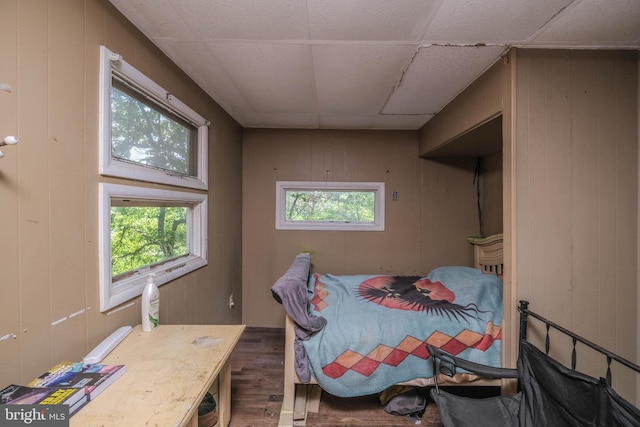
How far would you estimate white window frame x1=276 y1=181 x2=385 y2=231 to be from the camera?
9.80 feet

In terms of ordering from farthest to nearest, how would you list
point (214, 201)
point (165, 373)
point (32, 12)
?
1. point (214, 201)
2. point (165, 373)
3. point (32, 12)

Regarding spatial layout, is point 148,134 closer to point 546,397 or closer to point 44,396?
point 44,396

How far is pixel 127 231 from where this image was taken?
137 centimetres

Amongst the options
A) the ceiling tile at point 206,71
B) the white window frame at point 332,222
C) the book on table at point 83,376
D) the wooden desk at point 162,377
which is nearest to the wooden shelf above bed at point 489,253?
the white window frame at point 332,222

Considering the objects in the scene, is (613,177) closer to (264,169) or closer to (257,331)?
(264,169)

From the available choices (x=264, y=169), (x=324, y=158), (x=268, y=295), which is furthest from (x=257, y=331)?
(x=324, y=158)

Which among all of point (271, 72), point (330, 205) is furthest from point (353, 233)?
point (271, 72)

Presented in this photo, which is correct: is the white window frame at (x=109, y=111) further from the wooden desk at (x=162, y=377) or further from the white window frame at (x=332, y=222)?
the white window frame at (x=332, y=222)

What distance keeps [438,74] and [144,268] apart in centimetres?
217

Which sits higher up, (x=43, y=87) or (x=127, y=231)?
(x=43, y=87)

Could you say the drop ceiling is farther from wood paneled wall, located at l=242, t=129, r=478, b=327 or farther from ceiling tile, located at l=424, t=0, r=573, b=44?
wood paneled wall, located at l=242, t=129, r=478, b=327

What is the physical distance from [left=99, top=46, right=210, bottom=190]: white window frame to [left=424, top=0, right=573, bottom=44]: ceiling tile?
4.75 feet

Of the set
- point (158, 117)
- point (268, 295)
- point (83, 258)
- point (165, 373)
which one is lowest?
point (268, 295)

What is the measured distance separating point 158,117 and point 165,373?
1.36 m
